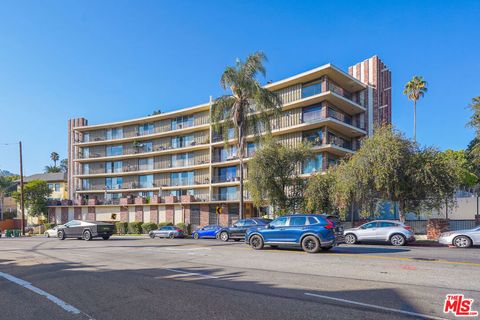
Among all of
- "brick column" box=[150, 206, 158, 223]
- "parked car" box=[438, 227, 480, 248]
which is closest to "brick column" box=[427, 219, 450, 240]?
"parked car" box=[438, 227, 480, 248]

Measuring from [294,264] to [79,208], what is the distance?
52.3 meters

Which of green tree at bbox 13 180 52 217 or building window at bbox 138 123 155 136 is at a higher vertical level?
building window at bbox 138 123 155 136

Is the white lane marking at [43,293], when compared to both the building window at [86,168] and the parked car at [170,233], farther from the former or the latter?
the building window at [86,168]

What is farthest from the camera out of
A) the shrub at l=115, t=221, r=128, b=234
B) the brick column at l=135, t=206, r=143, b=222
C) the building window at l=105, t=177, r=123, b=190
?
the building window at l=105, t=177, r=123, b=190

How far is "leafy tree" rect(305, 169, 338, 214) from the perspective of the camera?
91.8 feet

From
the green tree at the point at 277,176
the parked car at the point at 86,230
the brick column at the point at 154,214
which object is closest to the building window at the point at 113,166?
the brick column at the point at 154,214

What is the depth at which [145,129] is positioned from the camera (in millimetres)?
55156

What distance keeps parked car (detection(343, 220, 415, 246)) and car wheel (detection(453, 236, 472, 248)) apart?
85.9 inches

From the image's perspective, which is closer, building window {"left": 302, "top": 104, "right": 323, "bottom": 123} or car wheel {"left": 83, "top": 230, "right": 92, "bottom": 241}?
car wheel {"left": 83, "top": 230, "right": 92, "bottom": 241}

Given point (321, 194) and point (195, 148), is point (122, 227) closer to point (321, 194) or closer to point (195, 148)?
point (195, 148)

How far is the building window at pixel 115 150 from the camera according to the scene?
187 ft

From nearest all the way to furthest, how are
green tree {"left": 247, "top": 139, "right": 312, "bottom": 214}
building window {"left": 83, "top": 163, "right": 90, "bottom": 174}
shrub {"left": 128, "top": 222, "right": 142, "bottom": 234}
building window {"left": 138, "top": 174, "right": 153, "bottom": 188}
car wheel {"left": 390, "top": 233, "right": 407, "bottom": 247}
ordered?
car wheel {"left": 390, "top": 233, "right": 407, "bottom": 247}
green tree {"left": 247, "top": 139, "right": 312, "bottom": 214}
shrub {"left": 128, "top": 222, "right": 142, "bottom": 234}
building window {"left": 138, "top": 174, "right": 153, "bottom": 188}
building window {"left": 83, "top": 163, "right": 90, "bottom": 174}

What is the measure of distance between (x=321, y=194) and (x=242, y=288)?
67.2 ft

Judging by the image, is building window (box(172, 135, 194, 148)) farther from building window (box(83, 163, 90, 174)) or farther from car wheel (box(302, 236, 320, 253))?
car wheel (box(302, 236, 320, 253))
